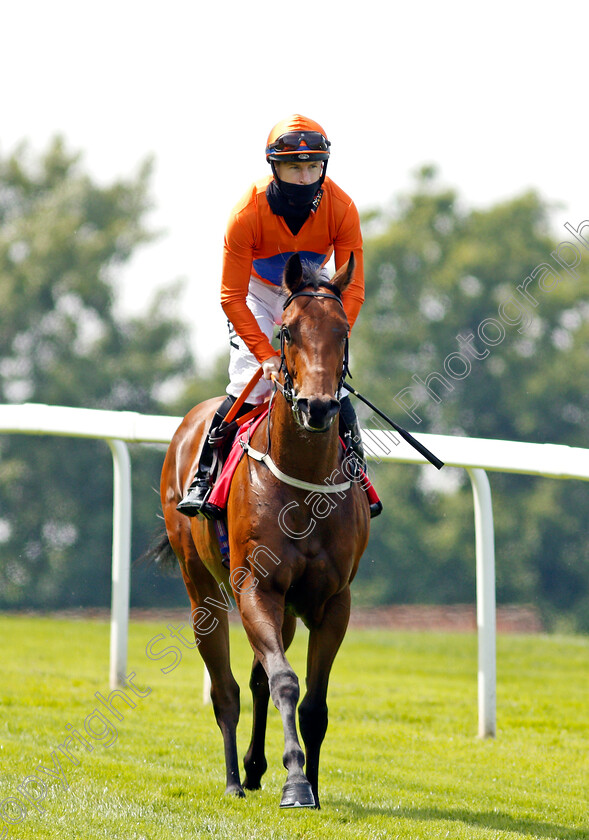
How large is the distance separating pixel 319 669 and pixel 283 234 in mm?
2038

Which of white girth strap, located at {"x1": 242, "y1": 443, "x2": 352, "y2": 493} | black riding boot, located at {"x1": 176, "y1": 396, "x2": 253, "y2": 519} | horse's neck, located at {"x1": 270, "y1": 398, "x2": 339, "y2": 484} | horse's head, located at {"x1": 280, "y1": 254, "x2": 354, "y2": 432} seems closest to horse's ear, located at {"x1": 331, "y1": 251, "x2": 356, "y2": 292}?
horse's head, located at {"x1": 280, "y1": 254, "x2": 354, "y2": 432}

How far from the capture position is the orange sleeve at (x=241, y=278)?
4805mm

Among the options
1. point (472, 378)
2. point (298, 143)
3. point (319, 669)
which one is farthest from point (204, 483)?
point (472, 378)

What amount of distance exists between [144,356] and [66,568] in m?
6.46

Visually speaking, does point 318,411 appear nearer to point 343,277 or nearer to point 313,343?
point 313,343

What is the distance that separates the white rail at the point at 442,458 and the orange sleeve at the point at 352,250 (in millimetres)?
1700

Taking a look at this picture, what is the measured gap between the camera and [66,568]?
2523cm

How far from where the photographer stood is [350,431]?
16.2ft

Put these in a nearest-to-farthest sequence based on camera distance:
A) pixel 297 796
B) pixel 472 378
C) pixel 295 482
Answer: pixel 297 796, pixel 295 482, pixel 472 378

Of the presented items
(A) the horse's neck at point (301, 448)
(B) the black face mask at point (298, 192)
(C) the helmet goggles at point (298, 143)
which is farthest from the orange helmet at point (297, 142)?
(A) the horse's neck at point (301, 448)

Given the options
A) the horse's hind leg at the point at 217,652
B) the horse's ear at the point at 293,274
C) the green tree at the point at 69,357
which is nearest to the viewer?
the horse's ear at the point at 293,274

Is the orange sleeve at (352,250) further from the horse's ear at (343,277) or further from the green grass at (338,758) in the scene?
the green grass at (338,758)

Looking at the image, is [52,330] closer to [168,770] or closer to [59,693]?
[59,693]

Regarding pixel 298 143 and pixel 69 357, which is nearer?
pixel 298 143
